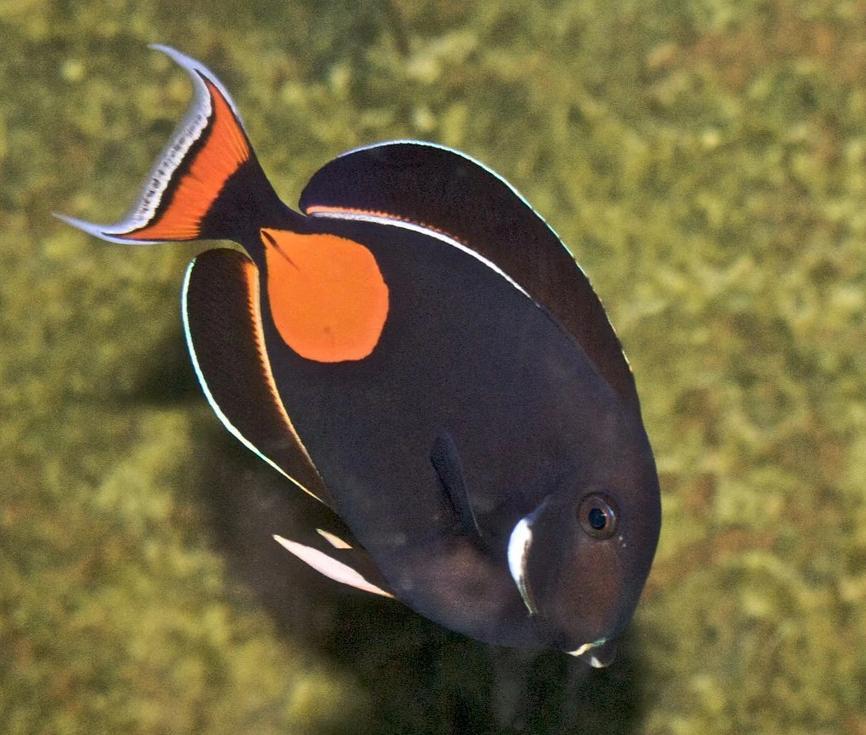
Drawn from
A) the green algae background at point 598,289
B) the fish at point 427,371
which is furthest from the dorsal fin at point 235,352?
the green algae background at point 598,289

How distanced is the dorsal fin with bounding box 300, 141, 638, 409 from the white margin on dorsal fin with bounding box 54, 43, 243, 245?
0.56 feet

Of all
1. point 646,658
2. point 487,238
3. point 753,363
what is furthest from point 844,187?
point 487,238

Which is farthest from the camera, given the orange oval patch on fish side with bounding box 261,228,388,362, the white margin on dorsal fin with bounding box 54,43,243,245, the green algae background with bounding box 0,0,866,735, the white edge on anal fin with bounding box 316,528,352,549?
the green algae background with bounding box 0,0,866,735

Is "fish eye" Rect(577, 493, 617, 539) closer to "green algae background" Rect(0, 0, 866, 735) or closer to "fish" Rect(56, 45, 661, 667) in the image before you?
"fish" Rect(56, 45, 661, 667)

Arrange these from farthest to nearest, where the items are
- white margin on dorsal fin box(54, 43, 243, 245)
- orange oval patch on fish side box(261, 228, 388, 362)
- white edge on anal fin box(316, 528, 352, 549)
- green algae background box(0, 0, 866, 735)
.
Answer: green algae background box(0, 0, 866, 735) < white edge on anal fin box(316, 528, 352, 549) < orange oval patch on fish side box(261, 228, 388, 362) < white margin on dorsal fin box(54, 43, 243, 245)

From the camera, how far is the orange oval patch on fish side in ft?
4.02

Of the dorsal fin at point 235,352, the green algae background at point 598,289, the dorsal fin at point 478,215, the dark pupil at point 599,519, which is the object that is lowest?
the green algae background at point 598,289

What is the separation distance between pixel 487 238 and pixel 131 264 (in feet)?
Answer: 4.33

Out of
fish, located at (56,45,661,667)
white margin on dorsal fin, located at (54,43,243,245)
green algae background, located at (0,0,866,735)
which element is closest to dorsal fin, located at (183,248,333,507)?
fish, located at (56,45,661,667)

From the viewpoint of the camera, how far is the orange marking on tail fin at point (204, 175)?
114 centimetres

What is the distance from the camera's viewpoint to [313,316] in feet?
4.09

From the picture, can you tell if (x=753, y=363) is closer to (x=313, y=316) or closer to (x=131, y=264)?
(x=313, y=316)

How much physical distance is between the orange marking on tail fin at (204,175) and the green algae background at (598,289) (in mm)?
1053

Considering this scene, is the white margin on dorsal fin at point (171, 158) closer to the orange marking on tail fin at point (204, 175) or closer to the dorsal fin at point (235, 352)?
the orange marking on tail fin at point (204, 175)
